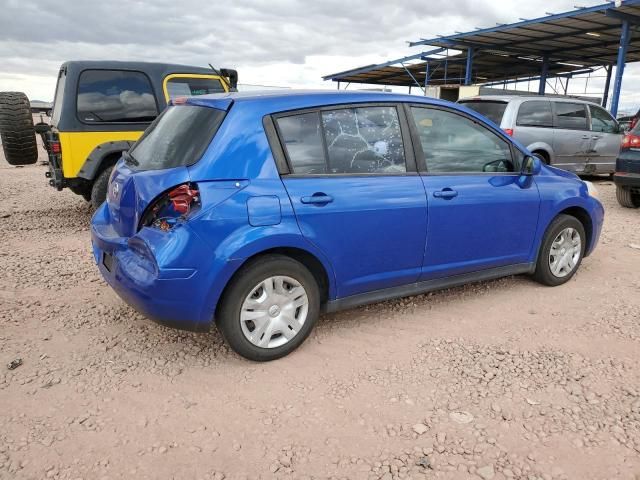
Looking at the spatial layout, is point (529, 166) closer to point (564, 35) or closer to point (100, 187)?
point (100, 187)

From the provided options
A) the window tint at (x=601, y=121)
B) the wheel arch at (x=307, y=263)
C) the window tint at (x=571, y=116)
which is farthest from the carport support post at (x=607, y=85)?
the wheel arch at (x=307, y=263)

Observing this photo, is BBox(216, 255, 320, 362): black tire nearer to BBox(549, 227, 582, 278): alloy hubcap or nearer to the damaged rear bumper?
the damaged rear bumper

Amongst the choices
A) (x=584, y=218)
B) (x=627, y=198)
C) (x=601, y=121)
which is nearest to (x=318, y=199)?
(x=584, y=218)

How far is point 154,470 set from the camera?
2227 mm

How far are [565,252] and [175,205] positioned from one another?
3384 mm

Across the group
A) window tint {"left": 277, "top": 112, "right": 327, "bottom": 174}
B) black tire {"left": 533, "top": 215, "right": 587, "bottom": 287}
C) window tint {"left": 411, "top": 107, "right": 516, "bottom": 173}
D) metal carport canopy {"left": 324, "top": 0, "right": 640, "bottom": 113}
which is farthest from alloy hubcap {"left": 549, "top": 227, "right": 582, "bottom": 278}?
metal carport canopy {"left": 324, "top": 0, "right": 640, "bottom": 113}

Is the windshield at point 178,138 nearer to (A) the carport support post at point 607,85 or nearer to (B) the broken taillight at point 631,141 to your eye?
(B) the broken taillight at point 631,141

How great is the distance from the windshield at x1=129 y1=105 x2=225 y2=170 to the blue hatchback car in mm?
11

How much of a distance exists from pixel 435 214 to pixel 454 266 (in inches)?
18.7

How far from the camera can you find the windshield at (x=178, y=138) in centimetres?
296

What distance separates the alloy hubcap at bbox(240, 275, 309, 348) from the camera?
3.00 m

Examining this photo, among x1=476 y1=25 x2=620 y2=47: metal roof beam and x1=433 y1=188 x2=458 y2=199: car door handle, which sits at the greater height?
x1=476 y1=25 x2=620 y2=47: metal roof beam

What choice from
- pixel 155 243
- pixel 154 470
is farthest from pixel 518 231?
pixel 154 470

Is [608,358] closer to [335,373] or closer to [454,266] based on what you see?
[454,266]
